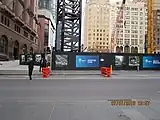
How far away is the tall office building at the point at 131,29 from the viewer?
116 m

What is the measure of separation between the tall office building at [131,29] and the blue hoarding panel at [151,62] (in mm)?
79271

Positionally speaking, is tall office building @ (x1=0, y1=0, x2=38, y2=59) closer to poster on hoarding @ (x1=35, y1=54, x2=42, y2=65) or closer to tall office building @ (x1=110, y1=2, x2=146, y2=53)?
poster on hoarding @ (x1=35, y1=54, x2=42, y2=65)

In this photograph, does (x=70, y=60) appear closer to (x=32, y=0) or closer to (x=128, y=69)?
(x=128, y=69)

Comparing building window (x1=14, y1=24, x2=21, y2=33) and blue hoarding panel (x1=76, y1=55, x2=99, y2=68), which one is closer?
blue hoarding panel (x1=76, y1=55, x2=99, y2=68)

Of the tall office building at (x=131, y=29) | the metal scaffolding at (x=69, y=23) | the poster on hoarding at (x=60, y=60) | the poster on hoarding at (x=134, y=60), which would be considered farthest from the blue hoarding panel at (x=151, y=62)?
the tall office building at (x=131, y=29)

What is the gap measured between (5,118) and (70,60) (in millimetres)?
27590

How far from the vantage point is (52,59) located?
1367 inches

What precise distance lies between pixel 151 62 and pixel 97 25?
8934 cm

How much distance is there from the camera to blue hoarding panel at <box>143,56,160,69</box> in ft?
123

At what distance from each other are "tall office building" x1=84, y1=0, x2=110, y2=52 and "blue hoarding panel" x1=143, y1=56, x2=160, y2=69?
86.2m

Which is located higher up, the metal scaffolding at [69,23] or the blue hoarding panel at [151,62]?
the metal scaffolding at [69,23]

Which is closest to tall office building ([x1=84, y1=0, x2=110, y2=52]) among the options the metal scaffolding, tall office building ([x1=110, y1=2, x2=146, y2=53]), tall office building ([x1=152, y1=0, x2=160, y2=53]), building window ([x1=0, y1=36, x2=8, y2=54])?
tall office building ([x1=110, y1=2, x2=146, y2=53])

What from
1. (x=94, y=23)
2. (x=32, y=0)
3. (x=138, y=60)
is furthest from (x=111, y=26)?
(x=138, y=60)

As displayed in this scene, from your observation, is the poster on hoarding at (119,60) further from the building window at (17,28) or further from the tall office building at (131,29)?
the tall office building at (131,29)
